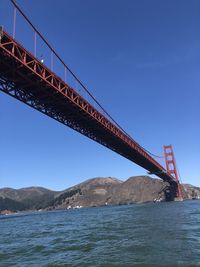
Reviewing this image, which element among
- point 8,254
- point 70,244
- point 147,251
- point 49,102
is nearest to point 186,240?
point 147,251

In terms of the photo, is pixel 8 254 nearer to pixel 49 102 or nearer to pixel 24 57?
pixel 24 57

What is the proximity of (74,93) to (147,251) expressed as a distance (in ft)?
87.4

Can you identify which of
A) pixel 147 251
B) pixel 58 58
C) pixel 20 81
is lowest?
pixel 147 251

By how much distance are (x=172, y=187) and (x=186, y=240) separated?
9568cm

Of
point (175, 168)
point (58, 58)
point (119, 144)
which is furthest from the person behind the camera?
point (175, 168)

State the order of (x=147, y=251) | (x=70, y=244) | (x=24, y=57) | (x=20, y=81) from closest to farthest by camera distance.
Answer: (x=147, y=251) < (x=70, y=244) < (x=24, y=57) < (x=20, y=81)

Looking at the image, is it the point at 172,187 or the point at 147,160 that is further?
the point at 172,187

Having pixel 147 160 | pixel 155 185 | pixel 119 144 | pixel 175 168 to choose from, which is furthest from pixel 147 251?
pixel 155 185

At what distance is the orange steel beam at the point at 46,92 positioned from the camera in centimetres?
2578

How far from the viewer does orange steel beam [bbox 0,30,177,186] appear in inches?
1015

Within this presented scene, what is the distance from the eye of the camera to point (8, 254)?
47.7 feet

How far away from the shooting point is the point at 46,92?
3284 cm

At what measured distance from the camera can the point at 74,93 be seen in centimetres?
3681

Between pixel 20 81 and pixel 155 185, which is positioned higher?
pixel 155 185
